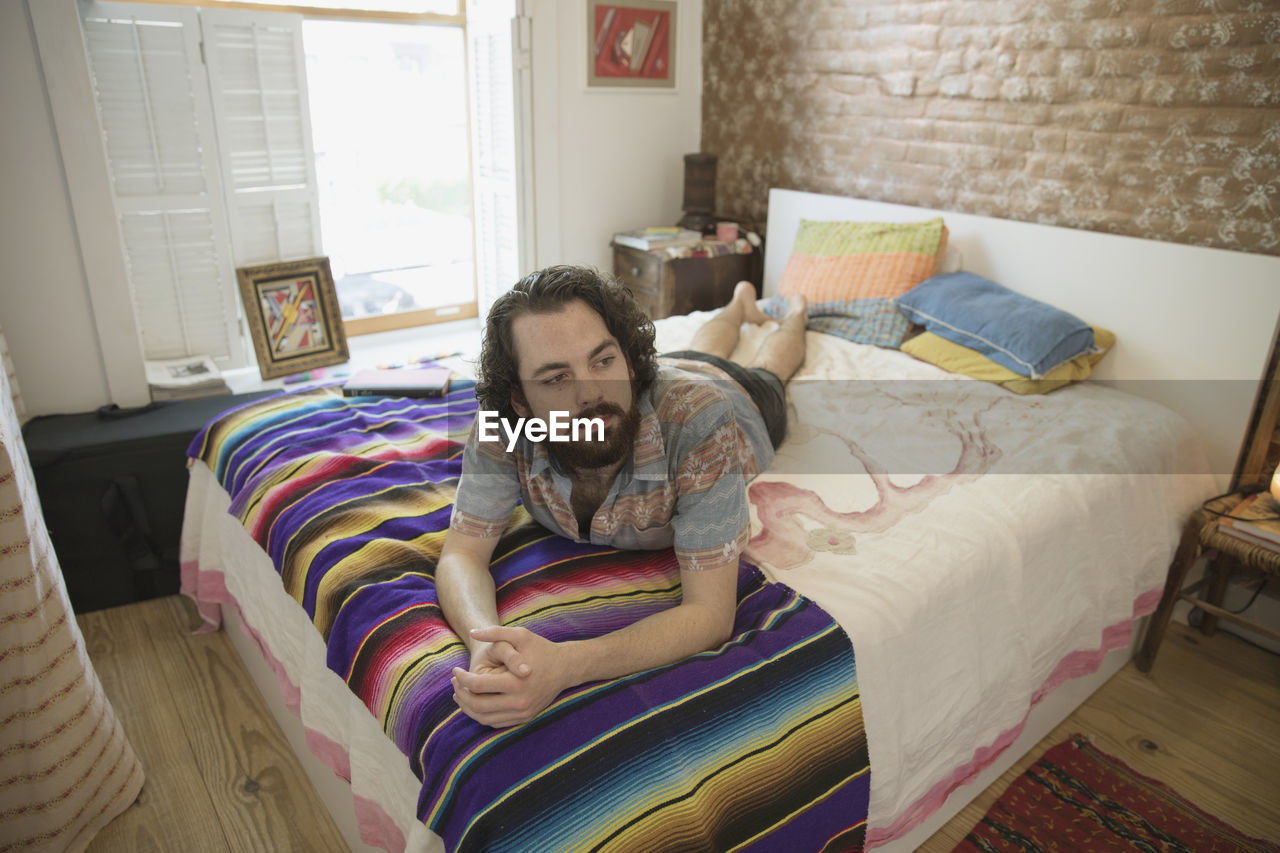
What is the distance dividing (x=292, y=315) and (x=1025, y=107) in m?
2.68

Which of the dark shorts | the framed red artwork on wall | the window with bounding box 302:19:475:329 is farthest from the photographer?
the window with bounding box 302:19:475:329

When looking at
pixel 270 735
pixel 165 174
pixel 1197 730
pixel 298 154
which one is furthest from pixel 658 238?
pixel 1197 730

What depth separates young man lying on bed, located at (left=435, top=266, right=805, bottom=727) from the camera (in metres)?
1.25

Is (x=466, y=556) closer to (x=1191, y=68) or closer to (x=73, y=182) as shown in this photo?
(x=73, y=182)

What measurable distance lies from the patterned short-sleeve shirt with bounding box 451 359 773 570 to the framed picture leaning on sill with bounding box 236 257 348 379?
6.51 ft

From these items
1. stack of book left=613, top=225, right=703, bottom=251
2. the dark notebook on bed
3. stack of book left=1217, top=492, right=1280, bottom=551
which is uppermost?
stack of book left=613, top=225, right=703, bottom=251

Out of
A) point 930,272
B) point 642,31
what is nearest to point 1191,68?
point 930,272

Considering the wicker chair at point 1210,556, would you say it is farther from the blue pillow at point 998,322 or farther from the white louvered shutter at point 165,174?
the white louvered shutter at point 165,174

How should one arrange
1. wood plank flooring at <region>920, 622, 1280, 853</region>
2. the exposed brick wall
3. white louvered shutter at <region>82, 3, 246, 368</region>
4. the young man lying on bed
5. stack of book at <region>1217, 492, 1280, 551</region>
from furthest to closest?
white louvered shutter at <region>82, 3, 246, 368</region>, the exposed brick wall, stack of book at <region>1217, 492, 1280, 551</region>, wood plank flooring at <region>920, 622, 1280, 853</region>, the young man lying on bed

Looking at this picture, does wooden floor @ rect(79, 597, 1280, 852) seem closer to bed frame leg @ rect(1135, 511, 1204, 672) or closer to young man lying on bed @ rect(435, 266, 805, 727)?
bed frame leg @ rect(1135, 511, 1204, 672)

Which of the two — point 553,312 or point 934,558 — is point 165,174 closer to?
point 553,312

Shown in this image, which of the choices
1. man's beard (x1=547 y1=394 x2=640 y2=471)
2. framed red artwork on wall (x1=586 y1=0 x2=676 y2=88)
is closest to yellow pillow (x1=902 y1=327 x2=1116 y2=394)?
man's beard (x1=547 y1=394 x2=640 y2=471)

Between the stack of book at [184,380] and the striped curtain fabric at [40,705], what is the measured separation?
116cm

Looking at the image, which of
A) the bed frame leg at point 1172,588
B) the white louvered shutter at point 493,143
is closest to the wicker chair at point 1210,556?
the bed frame leg at point 1172,588
